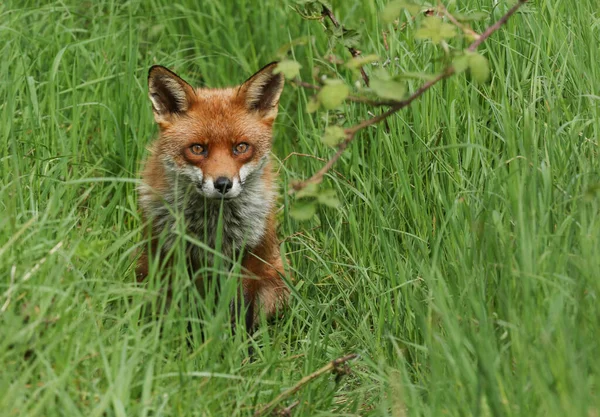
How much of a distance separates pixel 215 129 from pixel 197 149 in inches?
5.7

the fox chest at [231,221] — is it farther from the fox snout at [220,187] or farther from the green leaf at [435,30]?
the green leaf at [435,30]

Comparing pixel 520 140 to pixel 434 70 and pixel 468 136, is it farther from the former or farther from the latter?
pixel 434 70

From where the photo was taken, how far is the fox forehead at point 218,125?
192 inches

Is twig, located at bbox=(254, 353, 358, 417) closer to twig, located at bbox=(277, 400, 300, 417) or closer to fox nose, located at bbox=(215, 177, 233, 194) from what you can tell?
twig, located at bbox=(277, 400, 300, 417)

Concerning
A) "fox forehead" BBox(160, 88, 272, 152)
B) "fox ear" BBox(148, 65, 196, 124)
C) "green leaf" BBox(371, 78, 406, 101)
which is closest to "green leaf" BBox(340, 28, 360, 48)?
"fox forehead" BBox(160, 88, 272, 152)

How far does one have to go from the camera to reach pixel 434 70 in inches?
199

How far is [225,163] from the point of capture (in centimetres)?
473

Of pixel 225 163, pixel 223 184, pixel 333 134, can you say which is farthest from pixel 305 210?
pixel 225 163

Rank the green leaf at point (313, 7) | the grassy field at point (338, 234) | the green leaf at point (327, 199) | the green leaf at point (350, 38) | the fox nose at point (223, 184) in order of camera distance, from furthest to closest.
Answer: the green leaf at point (313, 7), the green leaf at point (350, 38), the fox nose at point (223, 184), the green leaf at point (327, 199), the grassy field at point (338, 234)

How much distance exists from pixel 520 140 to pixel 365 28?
1747mm

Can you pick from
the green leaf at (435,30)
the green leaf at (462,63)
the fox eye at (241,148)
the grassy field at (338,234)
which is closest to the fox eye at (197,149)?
the fox eye at (241,148)

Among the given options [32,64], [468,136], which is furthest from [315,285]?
[32,64]

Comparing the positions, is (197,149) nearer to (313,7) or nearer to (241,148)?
(241,148)

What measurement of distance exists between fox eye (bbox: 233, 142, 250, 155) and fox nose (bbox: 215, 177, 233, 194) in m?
0.33
